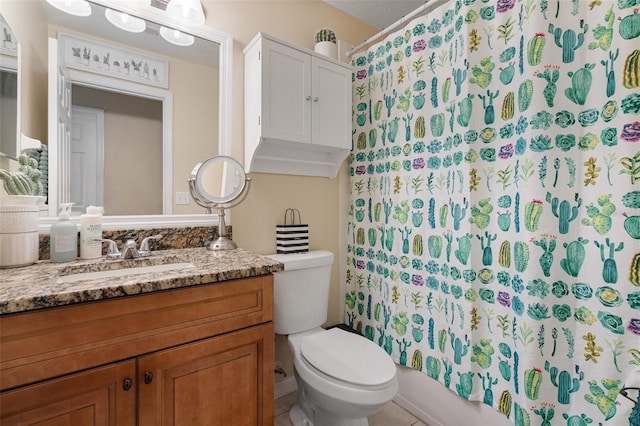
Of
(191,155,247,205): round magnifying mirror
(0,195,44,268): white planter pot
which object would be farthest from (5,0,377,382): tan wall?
(0,195,44,268): white planter pot

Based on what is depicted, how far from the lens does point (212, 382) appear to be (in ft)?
3.19

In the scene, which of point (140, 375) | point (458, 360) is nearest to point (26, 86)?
point (140, 375)

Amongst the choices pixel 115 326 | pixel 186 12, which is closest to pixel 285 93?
pixel 186 12

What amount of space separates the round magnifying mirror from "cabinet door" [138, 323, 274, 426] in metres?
0.70

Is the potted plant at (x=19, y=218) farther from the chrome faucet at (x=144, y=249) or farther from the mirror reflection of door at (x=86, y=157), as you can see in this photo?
the chrome faucet at (x=144, y=249)

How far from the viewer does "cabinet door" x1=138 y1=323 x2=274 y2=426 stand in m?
0.87

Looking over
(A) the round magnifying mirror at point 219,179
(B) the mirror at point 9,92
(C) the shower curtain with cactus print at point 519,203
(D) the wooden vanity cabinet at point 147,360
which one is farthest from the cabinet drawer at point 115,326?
(C) the shower curtain with cactus print at point 519,203

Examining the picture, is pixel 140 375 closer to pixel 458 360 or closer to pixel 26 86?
pixel 26 86

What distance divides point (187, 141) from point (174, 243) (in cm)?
51

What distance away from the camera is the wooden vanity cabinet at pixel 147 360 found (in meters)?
0.71

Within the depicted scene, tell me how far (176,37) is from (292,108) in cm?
65

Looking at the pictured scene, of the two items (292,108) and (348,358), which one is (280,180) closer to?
(292,108)

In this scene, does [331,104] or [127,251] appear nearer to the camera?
[127,251]

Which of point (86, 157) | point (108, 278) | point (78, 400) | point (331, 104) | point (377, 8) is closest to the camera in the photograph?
point (78, 400)
